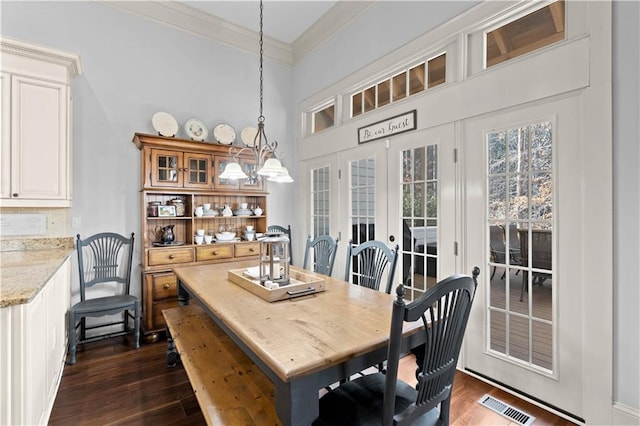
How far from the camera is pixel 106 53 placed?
11.3ft

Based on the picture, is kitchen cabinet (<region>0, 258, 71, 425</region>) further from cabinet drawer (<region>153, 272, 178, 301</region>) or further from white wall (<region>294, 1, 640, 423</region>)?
white wall (<region>294, 1, 640, 423</region>)

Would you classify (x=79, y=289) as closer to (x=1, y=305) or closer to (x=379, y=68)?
(x=1, y=305)

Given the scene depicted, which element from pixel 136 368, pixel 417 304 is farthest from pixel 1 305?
pixel 417 304

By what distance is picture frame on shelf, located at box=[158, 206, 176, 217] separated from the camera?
352 centimetres

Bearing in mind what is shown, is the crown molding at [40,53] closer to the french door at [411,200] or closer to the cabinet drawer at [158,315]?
the cabinet drawer at [158,315]

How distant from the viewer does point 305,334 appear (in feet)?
4.58

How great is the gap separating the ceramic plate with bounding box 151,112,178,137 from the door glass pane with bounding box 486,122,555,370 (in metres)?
3.34

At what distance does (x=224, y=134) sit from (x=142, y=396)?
299 centimetres

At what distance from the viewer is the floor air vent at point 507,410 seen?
200cm

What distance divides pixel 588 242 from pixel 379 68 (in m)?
2.47

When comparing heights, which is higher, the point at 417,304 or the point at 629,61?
the point at 629,61

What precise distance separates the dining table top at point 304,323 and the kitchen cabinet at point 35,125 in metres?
1.76

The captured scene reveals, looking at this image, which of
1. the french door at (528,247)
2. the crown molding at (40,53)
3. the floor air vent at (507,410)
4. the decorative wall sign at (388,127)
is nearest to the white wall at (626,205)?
the french door at (528,247)

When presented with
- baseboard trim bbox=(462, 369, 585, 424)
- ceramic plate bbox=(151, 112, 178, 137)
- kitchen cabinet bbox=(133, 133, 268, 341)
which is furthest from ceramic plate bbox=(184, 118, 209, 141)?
baseboard trim bbox=(462, 369, 585, 424)
